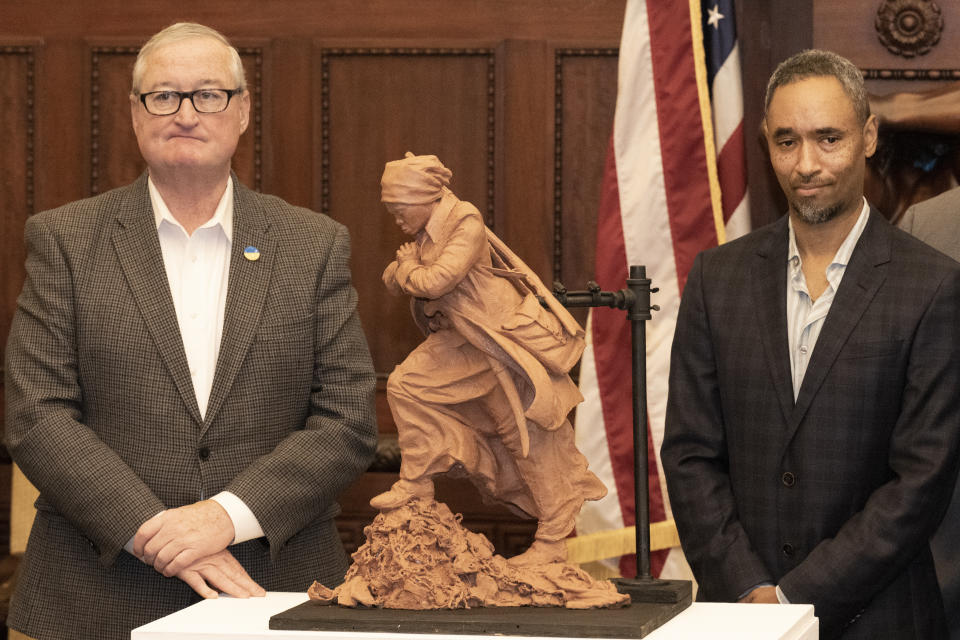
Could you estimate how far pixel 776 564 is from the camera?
7.76ft

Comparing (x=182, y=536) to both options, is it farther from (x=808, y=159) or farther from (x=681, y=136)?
(x=681, y=136)

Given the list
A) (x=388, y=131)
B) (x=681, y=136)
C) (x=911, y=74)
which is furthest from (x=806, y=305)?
(x=388, y=131)

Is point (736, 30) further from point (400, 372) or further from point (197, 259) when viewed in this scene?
point (400, 372)

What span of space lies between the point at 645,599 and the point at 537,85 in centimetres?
299

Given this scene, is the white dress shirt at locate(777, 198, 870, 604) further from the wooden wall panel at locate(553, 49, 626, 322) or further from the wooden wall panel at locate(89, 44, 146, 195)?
the wooden wall panel at locate(89, 44, 146, 195)

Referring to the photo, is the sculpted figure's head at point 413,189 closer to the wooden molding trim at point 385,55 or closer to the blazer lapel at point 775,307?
the blazer lapel at point 775,307

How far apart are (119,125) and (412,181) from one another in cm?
316

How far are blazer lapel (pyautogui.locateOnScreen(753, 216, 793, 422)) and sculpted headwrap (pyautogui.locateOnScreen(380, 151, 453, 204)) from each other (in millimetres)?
801

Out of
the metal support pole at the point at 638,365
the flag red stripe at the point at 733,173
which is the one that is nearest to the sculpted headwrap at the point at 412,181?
the metal support pole at the point at 638,365

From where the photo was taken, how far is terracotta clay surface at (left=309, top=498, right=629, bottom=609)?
1.86 m

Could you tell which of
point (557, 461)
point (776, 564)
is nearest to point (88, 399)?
point (557, 461)

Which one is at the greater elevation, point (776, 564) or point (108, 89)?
point (108, 89)

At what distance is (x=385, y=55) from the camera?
4.66 metres

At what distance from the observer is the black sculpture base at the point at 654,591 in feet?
6.37
